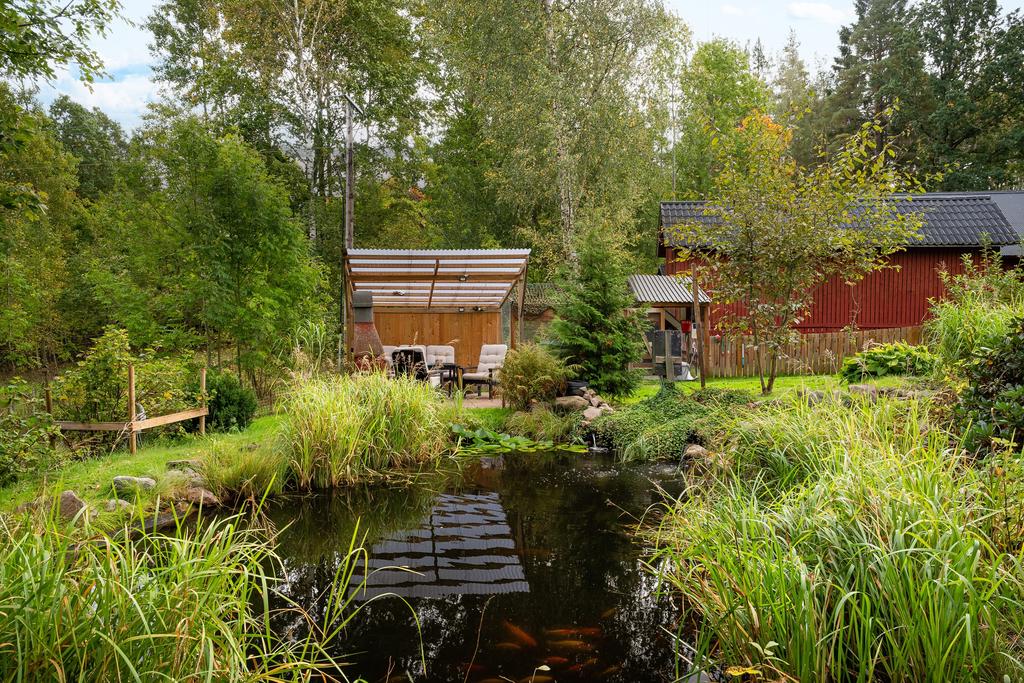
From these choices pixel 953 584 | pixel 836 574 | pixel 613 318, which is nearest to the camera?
pixel 953 584

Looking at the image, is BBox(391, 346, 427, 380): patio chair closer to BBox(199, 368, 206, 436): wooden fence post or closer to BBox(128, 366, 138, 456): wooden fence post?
BBox(199, 368, 206, 436): wooden fence post

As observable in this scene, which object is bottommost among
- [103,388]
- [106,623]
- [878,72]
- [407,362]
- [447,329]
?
[106,623]

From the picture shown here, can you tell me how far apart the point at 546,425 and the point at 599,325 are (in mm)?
1970

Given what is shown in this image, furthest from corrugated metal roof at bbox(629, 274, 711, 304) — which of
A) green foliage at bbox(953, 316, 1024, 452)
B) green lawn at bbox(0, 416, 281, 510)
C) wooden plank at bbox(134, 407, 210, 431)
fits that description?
green foliage at bbox(953, 316, 1024, 452)

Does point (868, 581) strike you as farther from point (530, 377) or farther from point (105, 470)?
point (530, 377)

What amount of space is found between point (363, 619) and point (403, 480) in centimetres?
276

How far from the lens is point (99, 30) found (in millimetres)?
6129

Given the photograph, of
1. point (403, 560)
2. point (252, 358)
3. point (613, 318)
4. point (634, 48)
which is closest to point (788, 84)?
point (634, 48)

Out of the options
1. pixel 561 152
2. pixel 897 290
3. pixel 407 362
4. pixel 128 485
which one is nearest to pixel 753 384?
pixel 407 362

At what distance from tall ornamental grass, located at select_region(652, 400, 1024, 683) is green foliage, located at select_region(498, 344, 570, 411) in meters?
5.45

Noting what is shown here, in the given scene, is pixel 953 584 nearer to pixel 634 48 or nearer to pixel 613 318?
pixel 613 318

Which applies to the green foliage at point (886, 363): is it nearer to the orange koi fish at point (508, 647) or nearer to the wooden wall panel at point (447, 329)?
the orange koi fish at point (508, 647)

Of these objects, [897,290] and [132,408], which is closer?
[132,408]

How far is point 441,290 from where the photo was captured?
12.5 meters
